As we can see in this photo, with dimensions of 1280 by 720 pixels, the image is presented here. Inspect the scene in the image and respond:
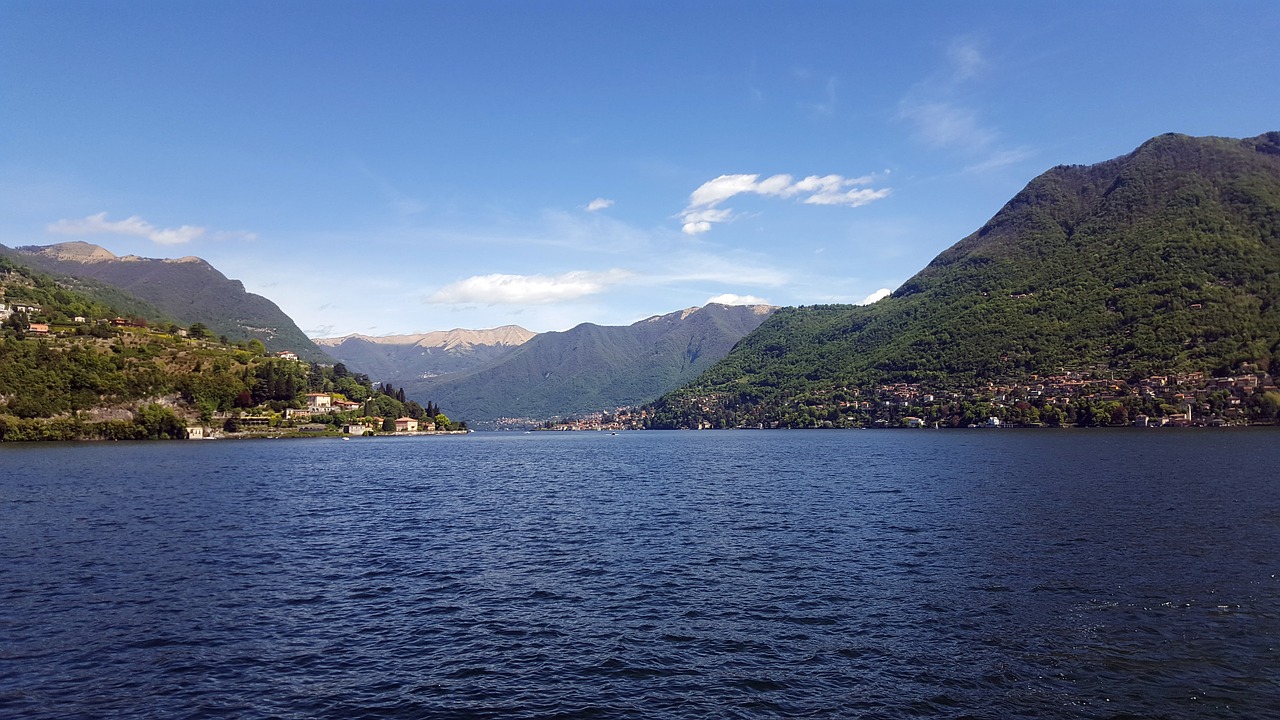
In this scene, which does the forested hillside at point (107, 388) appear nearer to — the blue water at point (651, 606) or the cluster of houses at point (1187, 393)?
the blue water at point (651, 606)

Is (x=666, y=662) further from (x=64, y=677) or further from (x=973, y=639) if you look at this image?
(x=64, y=677)

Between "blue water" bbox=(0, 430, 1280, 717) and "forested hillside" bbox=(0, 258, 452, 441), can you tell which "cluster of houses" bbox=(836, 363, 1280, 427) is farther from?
"forested hillside" bbox=(0, 258, 452, 441)

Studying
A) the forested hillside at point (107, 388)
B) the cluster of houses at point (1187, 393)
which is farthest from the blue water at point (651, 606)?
the cluster of houses at point (1187, 393)

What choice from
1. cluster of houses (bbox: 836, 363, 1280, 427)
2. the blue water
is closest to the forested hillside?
the blue water

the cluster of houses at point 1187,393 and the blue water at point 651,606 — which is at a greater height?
the cluster of houses at point 1187,393

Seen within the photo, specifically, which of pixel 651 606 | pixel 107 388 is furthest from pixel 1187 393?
pixel 107 388

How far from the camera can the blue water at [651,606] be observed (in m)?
17.6

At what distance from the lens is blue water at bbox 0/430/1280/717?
57.6 feet

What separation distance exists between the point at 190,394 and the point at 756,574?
198269 millimetres

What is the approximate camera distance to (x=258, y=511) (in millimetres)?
50062

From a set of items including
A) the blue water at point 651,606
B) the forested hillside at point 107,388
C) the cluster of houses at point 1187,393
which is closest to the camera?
the blue water at point 651,606

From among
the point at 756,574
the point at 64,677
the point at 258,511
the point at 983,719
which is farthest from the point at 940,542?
the point at 258,511

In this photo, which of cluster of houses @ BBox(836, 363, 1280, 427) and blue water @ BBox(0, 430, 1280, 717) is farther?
cluster of houses @ BBox(836, 363, 1280, 427)

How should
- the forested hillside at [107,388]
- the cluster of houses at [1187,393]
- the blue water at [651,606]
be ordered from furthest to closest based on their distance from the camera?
the cluster of houses at [1187,393] < the forested hillside at [107,388] < the blue water at [651,606]
